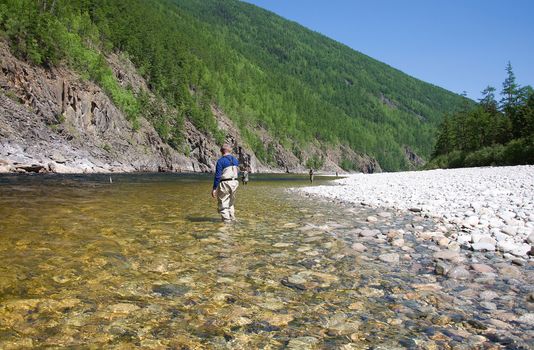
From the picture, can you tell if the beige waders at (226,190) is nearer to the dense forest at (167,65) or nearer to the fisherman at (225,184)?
the fisherman at (225,184)

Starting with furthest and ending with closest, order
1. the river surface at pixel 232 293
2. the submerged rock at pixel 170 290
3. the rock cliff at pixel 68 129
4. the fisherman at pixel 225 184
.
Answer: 1. the rock cliff at pixel 68 129
2. the fisherman at pixel 225 184
3. the submerged rock at pixel 170 290
4. the river surface at pixel 232 293

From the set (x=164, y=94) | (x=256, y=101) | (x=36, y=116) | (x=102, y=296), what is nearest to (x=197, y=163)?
(x=164, y=94)

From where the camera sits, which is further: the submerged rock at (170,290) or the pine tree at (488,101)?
the pine tree at (488,101)

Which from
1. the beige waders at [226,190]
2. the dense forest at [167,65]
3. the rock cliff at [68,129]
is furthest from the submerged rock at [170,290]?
the dense forest at [167,65]

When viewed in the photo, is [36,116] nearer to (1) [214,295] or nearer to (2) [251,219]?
(2) [251,219]

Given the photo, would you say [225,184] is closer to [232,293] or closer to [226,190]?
[226,190]

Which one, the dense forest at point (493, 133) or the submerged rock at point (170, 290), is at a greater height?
the dense forest at point (493, 133)

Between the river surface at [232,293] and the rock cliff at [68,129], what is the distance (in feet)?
132

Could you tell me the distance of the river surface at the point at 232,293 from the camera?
4.16 meters

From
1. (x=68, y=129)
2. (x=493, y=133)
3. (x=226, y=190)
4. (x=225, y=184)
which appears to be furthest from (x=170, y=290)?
(x=493, y=133)

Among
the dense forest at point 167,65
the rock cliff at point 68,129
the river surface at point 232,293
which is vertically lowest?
the river surface at point 232,293

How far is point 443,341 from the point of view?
4.10m

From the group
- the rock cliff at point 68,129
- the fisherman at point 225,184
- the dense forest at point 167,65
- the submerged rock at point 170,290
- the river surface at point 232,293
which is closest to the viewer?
the river surface at point 232,293

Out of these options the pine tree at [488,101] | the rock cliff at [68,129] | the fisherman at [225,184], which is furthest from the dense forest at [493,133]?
the rock cliff at [68,129]
